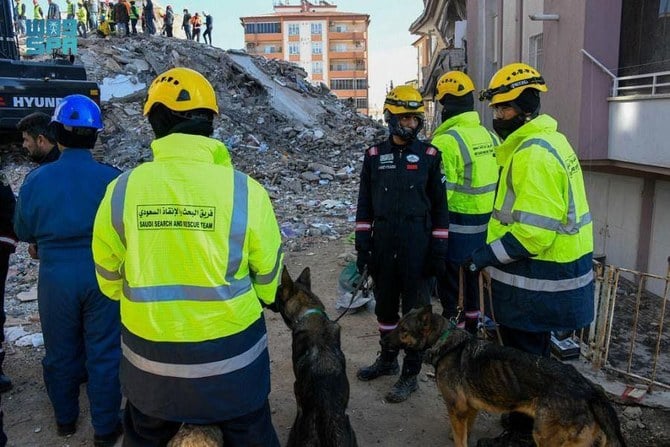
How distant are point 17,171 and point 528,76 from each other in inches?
509

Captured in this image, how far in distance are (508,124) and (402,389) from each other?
2.00m

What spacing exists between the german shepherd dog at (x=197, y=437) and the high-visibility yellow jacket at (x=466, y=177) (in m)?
2.72

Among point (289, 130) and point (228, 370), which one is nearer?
point (228, 370)

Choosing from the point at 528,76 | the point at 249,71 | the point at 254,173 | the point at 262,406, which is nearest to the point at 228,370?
the point at 262,406

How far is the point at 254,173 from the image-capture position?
1322 cm

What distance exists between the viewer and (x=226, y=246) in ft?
5.98

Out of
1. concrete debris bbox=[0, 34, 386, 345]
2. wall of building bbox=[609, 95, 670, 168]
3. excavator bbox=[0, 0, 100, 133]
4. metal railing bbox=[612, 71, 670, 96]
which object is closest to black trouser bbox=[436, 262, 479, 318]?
wall of building bbox=[609, 95, 670, 168]

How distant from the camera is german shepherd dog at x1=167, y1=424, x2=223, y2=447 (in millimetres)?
1867

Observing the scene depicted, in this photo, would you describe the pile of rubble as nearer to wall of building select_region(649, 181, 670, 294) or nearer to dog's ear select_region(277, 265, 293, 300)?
wall of building select_region(649, 181, 670, 294)

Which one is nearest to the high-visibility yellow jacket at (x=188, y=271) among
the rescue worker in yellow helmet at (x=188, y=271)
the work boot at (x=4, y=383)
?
the rescue worker in yellow helmet at (x=188, y=271)

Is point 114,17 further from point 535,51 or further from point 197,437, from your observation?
point 197,437

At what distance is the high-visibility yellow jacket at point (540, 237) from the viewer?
2699 mm

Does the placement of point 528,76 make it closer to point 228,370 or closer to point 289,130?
point 228,370

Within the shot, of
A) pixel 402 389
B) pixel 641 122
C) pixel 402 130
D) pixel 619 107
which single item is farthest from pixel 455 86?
pixel 619 107
